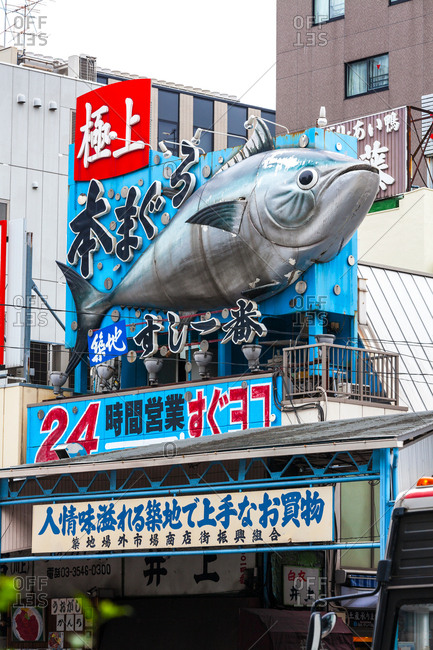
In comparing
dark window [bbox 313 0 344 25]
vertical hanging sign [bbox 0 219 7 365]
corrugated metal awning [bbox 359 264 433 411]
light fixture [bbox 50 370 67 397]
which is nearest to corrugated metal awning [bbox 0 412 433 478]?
corrugated metal awning [bbox 359 264 433 411]

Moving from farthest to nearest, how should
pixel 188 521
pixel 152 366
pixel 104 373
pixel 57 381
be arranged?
pixel 57 381
pixel 104 373
pixel 152 366
pixel 188 521

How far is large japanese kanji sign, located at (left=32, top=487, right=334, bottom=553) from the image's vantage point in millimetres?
17781

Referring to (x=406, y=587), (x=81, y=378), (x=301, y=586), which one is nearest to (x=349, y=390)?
(x=301, y=586)

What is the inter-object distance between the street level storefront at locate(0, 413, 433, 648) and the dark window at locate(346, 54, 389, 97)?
24193 millimetres

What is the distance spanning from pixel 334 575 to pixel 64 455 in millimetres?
6734

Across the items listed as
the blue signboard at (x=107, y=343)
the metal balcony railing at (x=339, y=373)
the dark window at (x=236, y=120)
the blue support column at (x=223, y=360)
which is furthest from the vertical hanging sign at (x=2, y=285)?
the dark window at (x=236, y=120)

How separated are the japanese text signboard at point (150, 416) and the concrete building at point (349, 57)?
21.9 m

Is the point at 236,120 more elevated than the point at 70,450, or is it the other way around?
the point at 236,120

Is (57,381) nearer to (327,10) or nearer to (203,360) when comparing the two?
(203,360)

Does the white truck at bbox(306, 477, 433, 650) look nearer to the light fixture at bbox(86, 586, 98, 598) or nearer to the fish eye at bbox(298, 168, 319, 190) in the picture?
the fish eye at bbox(298, 168, 319, 190)

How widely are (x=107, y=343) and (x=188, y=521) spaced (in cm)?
913

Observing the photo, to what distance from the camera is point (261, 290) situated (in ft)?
81.4

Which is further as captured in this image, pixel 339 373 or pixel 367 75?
pixel 367 75

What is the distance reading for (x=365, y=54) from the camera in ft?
152
